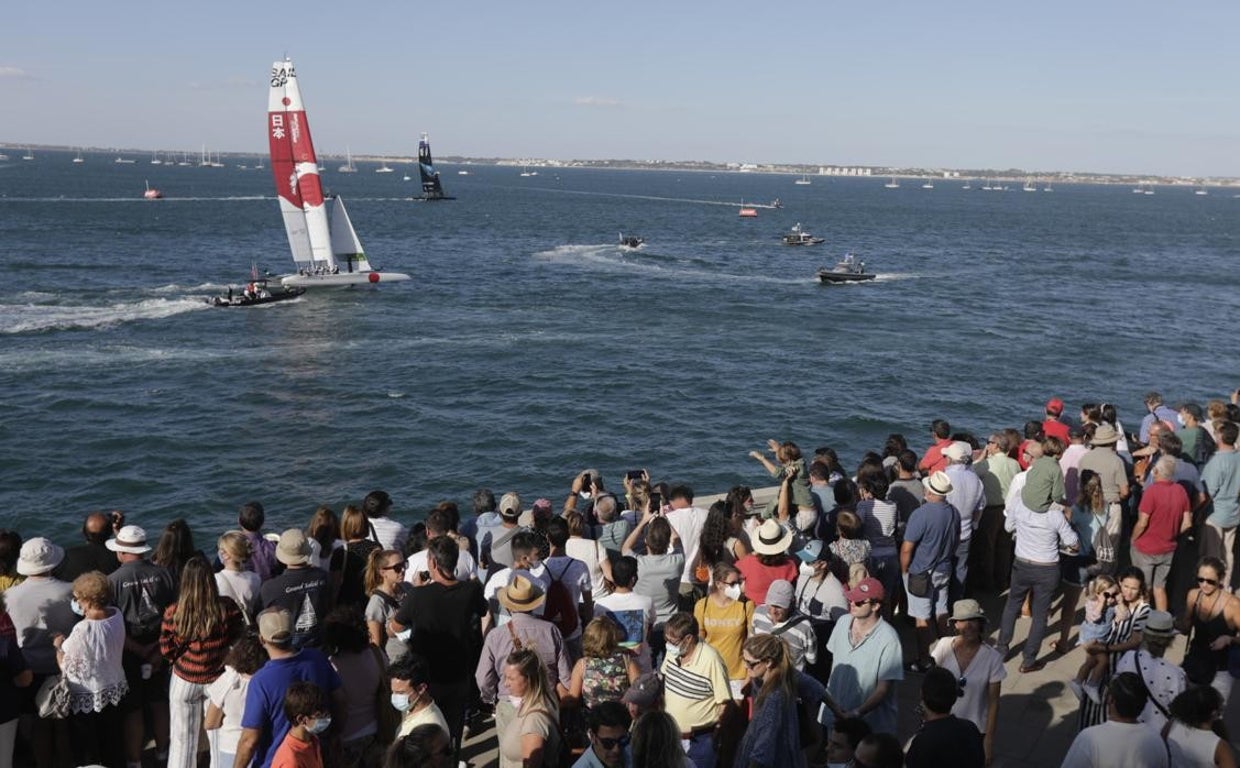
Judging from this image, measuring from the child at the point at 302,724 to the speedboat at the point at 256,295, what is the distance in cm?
4386

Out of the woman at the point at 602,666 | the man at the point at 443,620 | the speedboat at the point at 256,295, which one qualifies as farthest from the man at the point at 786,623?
the speedboat at the point at 256,295

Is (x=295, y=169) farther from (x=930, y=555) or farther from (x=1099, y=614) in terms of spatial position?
(x=1099, y=614)

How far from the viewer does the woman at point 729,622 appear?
19.9ft

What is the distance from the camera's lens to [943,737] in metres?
4.92

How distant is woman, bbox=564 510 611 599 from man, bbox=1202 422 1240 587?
5702 mm

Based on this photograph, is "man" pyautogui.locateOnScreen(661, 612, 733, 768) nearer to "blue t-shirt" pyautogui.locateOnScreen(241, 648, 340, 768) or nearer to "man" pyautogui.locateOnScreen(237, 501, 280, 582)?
"blue t-shirt" pyautogui.locateOnScreen(241, 648, 340, 768)

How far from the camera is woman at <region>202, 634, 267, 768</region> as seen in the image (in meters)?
5.30

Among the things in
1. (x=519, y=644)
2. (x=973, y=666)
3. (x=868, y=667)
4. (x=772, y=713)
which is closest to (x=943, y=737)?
(x=772, y=713)

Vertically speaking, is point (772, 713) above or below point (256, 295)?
above

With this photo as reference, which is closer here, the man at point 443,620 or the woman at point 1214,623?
the man at point 443,620

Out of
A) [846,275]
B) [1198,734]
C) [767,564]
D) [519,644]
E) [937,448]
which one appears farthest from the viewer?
[846,275]

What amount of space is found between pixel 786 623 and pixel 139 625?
3.84 meters

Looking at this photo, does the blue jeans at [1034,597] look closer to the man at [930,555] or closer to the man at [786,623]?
the man at [930,555]

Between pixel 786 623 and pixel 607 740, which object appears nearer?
pixel 607 740
